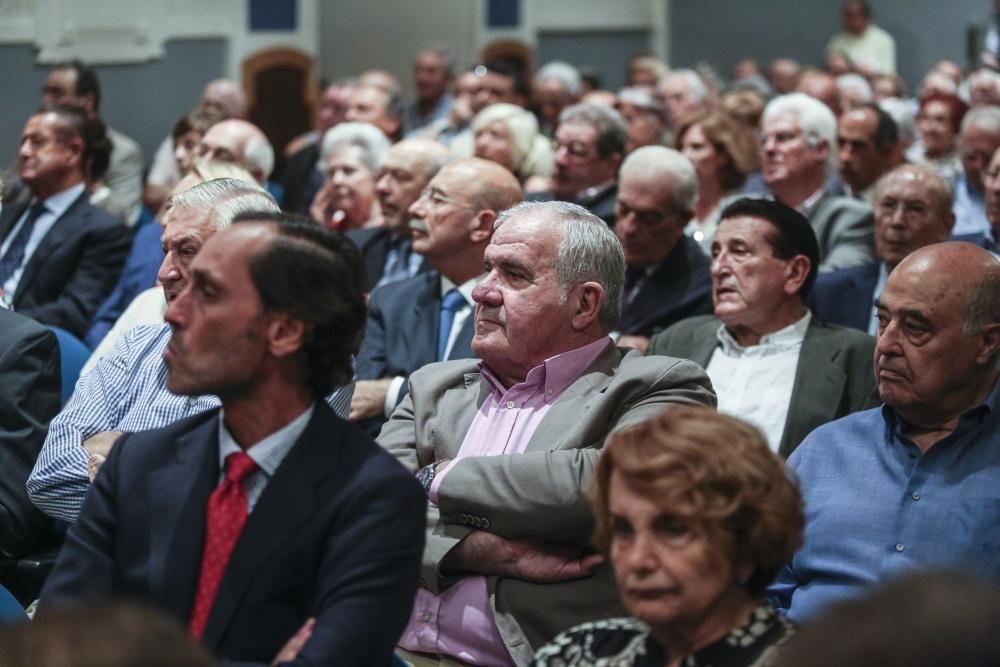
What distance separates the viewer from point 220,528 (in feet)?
6.53

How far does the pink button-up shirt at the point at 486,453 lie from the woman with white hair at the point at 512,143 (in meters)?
2.96

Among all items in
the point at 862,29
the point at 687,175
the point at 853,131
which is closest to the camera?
the point at 687,175

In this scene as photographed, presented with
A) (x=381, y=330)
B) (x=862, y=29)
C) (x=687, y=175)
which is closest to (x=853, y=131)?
(x=687, y=175)

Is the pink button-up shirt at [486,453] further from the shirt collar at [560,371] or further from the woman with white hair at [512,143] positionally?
the woman with white hair at [512,143]

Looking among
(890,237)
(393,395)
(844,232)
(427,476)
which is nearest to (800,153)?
(844,232)

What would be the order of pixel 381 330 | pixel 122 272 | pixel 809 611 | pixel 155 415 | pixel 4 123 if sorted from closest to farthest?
1. pixel 809 611
2. pixel 155 415
3. pixel 381 330
4. pixel 122 272
5. pixel 4 123

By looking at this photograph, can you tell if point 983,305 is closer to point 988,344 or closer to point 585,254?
point 988,344

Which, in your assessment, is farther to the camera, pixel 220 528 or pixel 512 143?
pixel 512 143

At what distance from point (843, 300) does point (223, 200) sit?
6.51 feet

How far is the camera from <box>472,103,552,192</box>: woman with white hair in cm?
574

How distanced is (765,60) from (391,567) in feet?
34.8

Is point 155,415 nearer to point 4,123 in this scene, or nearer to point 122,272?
point 122,272

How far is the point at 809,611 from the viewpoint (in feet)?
8.32

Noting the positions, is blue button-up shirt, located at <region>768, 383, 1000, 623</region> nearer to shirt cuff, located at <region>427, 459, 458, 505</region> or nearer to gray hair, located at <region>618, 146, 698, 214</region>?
shirt cuff, located at <region>427, 459, 458, 505</region>
